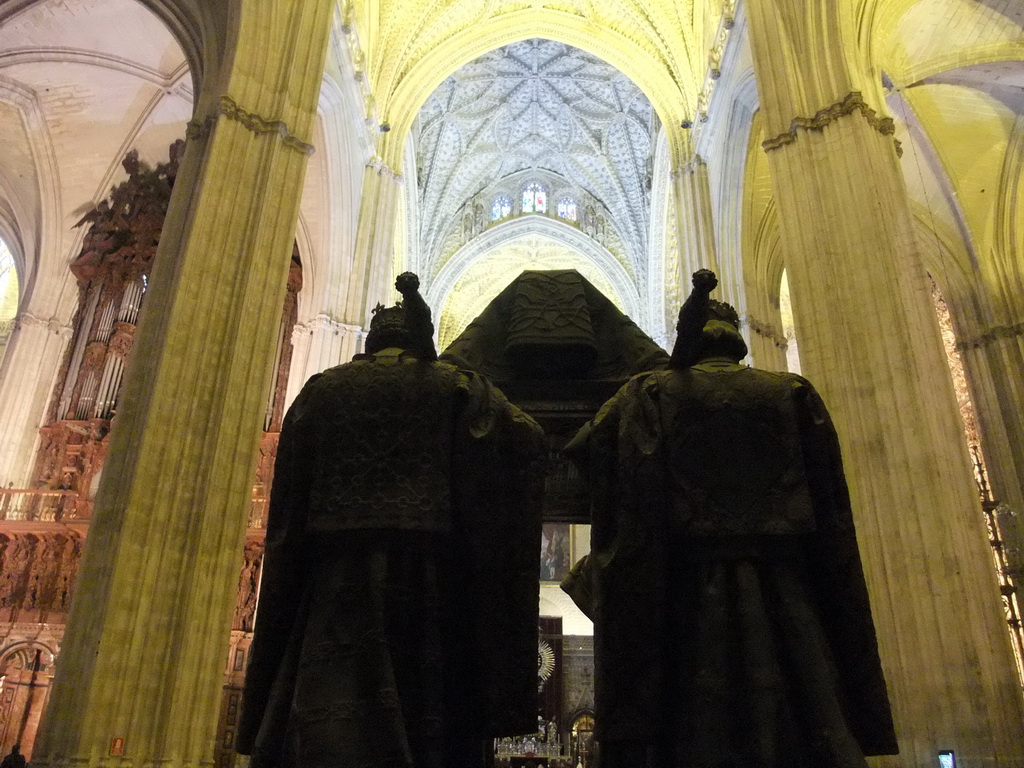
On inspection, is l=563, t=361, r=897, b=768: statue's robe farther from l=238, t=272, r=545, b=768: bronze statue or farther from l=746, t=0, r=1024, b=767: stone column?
l=746, t=0, r=1024, b=767: stone column

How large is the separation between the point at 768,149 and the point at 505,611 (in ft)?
27.9

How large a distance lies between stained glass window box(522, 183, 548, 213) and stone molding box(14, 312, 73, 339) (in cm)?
1444

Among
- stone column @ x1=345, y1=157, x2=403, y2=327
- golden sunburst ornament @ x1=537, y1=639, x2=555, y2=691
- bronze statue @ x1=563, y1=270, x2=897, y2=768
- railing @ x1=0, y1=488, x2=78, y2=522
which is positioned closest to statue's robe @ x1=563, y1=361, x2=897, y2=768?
bronze statue @ x1=563, y1=270, x2=897, y2=768

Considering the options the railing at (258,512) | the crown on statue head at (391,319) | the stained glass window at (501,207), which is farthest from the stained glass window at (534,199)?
the crown on statue head at (391,319)

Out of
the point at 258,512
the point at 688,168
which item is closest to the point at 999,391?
the point at 688,168

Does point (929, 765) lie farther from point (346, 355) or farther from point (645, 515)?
point (346, 355)

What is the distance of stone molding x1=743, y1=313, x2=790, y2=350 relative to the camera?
534 inches

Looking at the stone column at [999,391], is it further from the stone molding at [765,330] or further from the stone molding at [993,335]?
the stone molding at [765,330]

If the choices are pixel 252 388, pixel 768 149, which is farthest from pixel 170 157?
pixel 768 149

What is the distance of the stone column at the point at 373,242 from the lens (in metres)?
14.1

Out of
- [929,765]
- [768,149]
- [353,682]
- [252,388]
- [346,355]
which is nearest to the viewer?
[353,682]

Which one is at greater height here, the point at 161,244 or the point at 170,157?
the point at 170,157

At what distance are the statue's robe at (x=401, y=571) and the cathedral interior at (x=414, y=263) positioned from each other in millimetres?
810

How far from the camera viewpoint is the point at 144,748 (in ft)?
20.8
